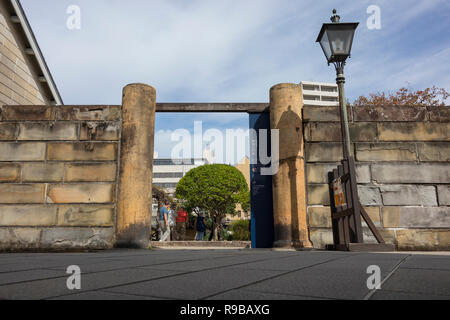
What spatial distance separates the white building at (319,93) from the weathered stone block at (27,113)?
83591 mm

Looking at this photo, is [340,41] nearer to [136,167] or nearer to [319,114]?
[319,114]

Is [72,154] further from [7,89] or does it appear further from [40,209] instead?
[7,89]

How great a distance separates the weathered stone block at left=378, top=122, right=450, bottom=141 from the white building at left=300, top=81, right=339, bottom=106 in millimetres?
82136

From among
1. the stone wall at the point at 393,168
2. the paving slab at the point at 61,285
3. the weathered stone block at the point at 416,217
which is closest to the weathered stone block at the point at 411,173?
the stone wall at the point at 393,168

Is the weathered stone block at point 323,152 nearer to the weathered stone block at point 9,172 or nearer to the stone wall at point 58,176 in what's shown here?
the stone wall at point 58,176

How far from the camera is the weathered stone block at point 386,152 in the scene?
6.07m

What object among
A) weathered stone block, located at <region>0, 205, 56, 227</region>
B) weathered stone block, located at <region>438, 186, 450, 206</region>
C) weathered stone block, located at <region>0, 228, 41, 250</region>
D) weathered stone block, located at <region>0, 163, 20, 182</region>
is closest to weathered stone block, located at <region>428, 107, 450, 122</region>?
weathered stone block, located at <region>438, 186, 450, 206</region>

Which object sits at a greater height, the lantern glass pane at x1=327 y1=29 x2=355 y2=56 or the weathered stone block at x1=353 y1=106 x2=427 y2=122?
the lantern glass pane at x1=327 y1=29 x2=355 y2=56

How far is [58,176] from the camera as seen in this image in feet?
20.0

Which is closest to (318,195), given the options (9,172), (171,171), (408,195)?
(408,195)

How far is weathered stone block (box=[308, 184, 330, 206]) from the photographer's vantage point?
19.6 feet

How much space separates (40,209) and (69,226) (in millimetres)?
597

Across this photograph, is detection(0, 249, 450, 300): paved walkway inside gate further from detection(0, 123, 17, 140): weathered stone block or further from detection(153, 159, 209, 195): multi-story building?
detection(153, 159, 209, 195): multi-story building
